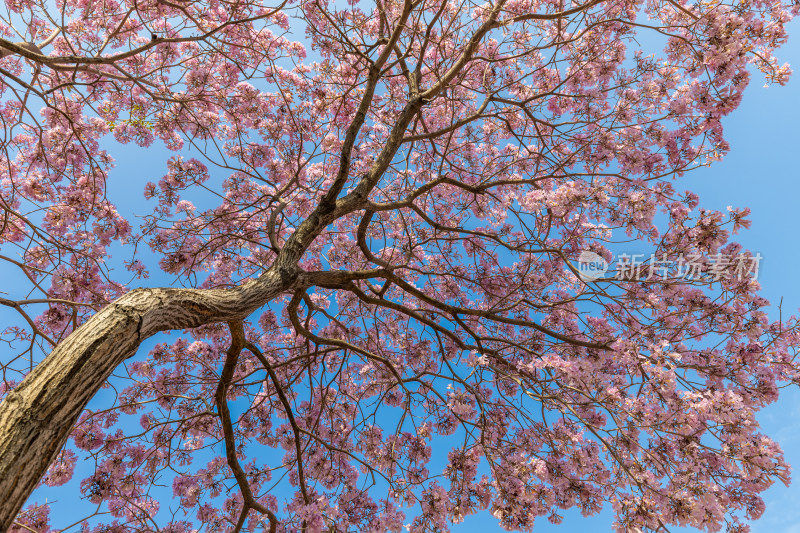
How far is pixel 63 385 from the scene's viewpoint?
5.10ft

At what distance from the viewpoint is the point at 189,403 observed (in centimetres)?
498

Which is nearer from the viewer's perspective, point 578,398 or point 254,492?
point 578,398

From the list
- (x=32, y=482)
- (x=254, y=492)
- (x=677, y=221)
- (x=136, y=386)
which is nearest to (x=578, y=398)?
(x=677, y=221)

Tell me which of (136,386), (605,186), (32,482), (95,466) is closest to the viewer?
(32,482)

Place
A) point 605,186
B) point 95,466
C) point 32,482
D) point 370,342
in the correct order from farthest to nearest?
point 370,342 → point 95,466 → point 605,186 → point 32,482

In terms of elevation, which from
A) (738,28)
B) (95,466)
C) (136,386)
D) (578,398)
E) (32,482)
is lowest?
(32,482)

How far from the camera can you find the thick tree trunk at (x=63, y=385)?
4.58 ft

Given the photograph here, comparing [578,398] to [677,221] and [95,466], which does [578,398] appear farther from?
[95,466]

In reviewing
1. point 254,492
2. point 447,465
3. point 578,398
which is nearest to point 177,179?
point 254,492

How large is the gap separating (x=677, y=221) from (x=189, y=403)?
576 cm

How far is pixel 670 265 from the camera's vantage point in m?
3.65

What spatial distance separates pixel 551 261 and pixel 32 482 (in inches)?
195

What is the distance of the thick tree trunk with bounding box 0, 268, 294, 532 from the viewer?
1.40m

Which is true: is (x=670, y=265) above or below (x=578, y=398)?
above
